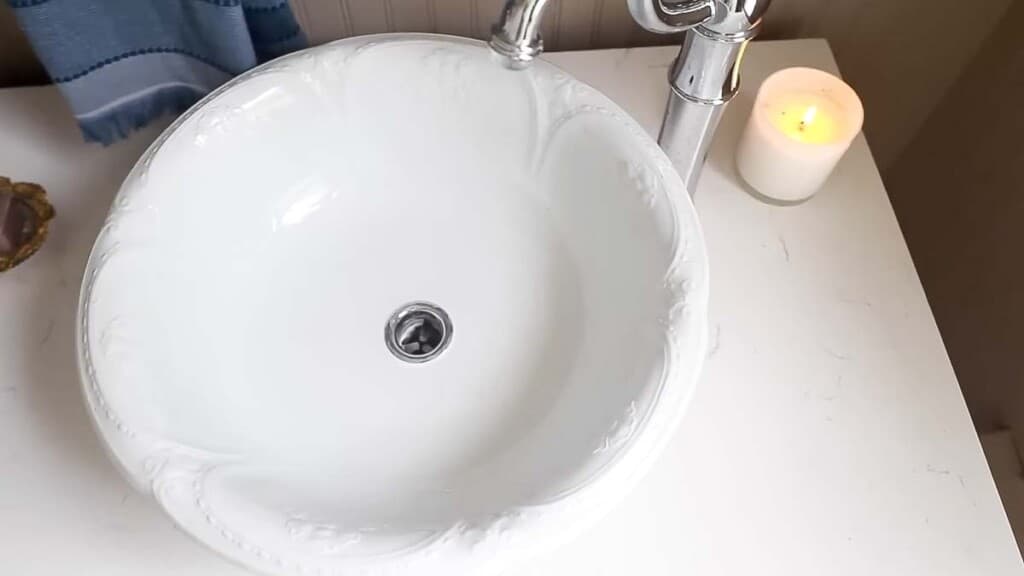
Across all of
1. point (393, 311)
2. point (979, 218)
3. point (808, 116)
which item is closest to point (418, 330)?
point (393, 311)

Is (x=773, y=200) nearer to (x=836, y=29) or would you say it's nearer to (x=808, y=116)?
(x=808, y=116)

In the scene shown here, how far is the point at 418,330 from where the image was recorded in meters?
0.63

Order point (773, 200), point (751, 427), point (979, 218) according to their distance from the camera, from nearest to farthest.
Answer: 1. point (751, 427)
2. point (773, 200)
3. point (979, 218)

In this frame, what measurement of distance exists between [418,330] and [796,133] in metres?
0.36

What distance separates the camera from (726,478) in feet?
1.93

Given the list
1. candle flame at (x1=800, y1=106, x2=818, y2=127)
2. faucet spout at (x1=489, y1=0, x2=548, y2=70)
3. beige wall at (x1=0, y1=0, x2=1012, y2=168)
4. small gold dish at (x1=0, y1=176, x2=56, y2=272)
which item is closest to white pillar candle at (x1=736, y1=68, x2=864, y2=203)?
candle flame at (x1=800, y1=106, x2=818, y2=127)

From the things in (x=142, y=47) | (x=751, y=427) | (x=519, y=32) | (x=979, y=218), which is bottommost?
(x=979, y=218)

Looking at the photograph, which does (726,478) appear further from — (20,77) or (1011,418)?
(20,77)

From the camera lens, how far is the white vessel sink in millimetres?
478

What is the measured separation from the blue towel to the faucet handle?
315 millimetres

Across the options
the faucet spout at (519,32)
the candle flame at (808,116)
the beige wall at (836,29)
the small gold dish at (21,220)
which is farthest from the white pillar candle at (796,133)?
the small gold dish at (21,220)

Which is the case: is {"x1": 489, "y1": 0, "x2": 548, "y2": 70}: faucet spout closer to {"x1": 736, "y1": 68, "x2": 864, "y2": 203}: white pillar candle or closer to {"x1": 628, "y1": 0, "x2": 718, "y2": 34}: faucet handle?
{"x1": 628, "y1": 0, "x2": 718, "y2": 34}: faucet handle

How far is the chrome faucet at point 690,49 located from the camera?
0.44m

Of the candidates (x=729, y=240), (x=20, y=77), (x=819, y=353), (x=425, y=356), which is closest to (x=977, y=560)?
(x=819, y=353)
